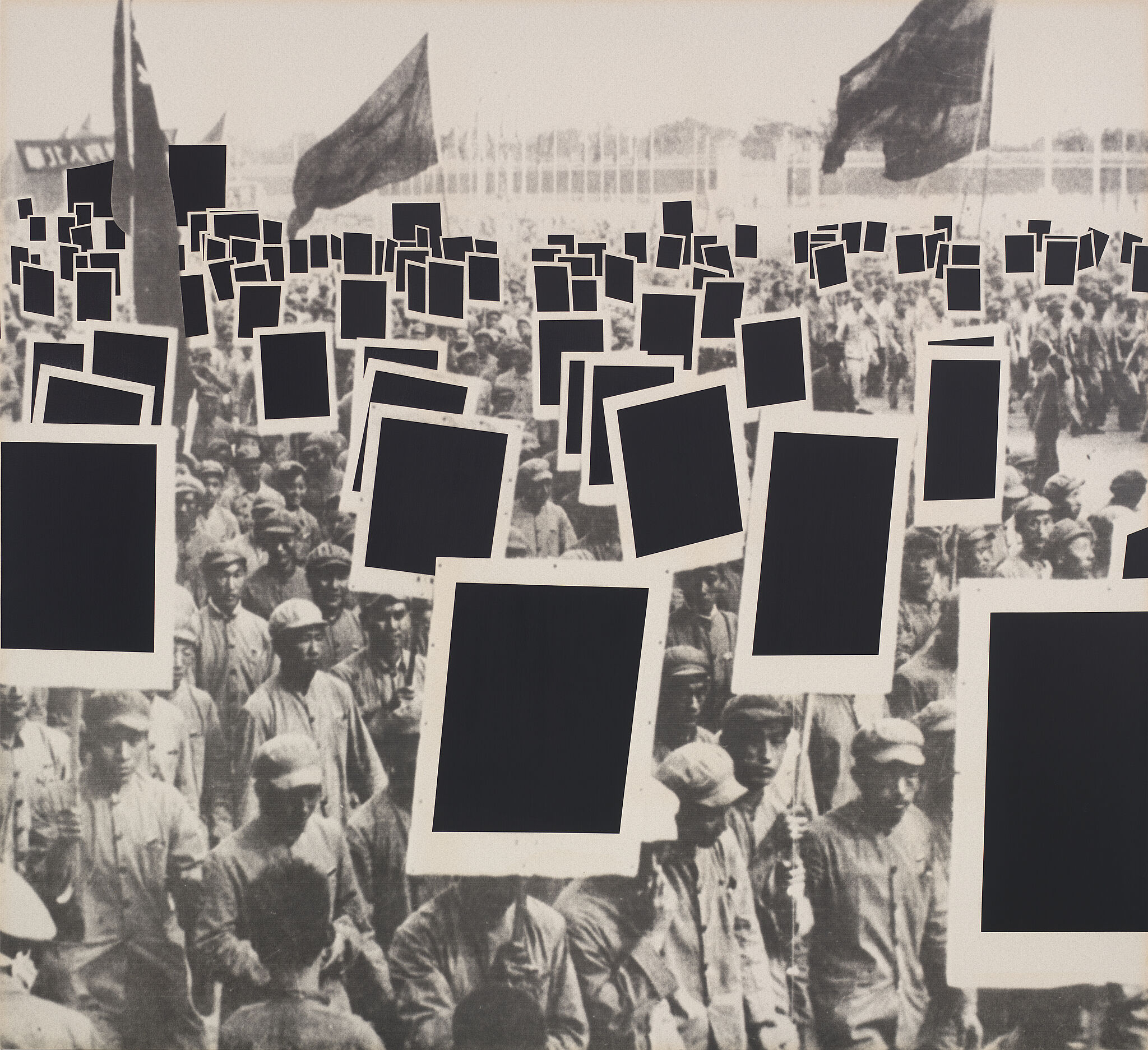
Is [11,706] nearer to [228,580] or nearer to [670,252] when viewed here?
[228,580]

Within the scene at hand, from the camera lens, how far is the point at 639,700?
1289 mm

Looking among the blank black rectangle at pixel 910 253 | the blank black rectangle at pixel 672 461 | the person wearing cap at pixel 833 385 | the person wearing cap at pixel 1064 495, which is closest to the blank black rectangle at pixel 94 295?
the blank black rectangle at pixel 672 461

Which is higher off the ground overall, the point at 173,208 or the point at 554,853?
the point at 173,208

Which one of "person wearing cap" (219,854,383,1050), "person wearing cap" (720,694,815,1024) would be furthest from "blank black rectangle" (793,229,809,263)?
"person wearing cap" (219,854,383,1050)

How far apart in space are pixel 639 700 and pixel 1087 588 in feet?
2.02

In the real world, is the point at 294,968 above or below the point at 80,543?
below

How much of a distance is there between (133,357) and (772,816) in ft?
3.39

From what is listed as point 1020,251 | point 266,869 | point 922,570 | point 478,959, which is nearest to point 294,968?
point 266,869

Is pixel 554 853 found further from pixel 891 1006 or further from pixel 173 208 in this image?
pixel 173 208

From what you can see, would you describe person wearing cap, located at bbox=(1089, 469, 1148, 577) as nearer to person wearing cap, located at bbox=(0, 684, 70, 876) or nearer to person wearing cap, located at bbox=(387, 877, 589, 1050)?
person wearing cap, located at bbox=(387, 877, 589, 1050)

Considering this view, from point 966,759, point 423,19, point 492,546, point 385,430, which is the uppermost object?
point 423,19

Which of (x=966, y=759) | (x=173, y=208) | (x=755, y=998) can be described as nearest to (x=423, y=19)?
(x=173, y=208)

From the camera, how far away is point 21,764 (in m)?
1.29

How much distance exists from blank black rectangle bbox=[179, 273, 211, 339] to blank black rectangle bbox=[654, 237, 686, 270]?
0.59 m
